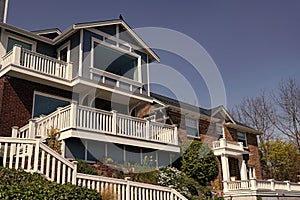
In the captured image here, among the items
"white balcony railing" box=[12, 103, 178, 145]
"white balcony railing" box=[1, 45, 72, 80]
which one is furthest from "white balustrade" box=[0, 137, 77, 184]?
"white balcony railing" box=[1, 45, 72, 80]

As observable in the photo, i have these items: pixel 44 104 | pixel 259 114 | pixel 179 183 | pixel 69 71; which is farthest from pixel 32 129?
→ pixel 259 114

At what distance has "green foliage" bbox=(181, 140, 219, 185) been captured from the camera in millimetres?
17484

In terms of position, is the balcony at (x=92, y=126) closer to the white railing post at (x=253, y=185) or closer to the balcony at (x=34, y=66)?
the balcony at (x=34, y=66)

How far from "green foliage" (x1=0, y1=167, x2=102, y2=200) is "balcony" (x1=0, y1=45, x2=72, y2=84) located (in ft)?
23.1

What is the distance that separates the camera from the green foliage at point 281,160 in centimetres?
3123

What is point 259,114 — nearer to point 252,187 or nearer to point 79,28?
point 252,187

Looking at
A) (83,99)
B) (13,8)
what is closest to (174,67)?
(83,99)

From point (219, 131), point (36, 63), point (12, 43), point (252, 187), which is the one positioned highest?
point (12, 43)

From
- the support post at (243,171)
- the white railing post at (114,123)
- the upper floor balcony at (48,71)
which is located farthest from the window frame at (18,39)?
the support post at (243,171)

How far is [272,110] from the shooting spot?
36.0m

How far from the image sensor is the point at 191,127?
22484 mm

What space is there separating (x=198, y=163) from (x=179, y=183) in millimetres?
3788

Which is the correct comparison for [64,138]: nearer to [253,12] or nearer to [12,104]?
[12,104]

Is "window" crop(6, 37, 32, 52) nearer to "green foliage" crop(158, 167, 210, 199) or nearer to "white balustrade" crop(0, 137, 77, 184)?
"white balustrade" crop(0, 137, 77, 184)
